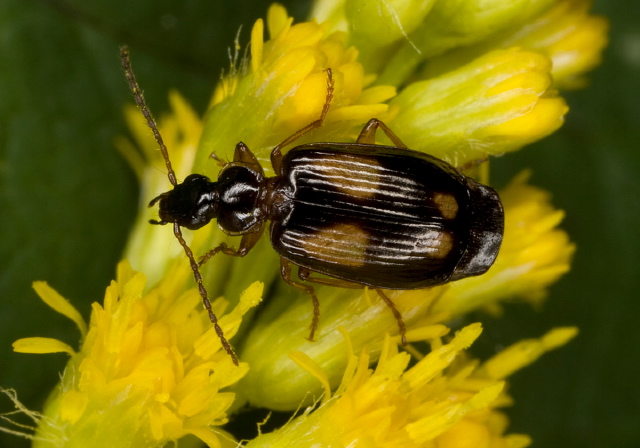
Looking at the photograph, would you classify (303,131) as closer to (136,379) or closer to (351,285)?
(351,285)

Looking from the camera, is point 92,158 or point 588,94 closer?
point 92,158

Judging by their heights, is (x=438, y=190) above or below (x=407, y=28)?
below

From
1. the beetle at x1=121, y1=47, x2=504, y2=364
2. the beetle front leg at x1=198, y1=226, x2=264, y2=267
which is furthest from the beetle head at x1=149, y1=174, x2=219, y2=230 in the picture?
the beetle front leg at x1=198, y1=226, x2=264, y2=267

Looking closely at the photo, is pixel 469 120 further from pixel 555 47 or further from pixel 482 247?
pixel 555 47

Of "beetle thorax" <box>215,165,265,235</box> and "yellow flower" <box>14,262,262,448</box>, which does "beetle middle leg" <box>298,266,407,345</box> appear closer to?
"beetle thorax" <box>215,165,265,235</box>

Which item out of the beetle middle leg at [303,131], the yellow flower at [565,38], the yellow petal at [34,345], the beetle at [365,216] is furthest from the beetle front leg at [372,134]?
the yellow petal at [34,345]

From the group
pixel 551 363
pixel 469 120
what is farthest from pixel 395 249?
pixel 551 363
